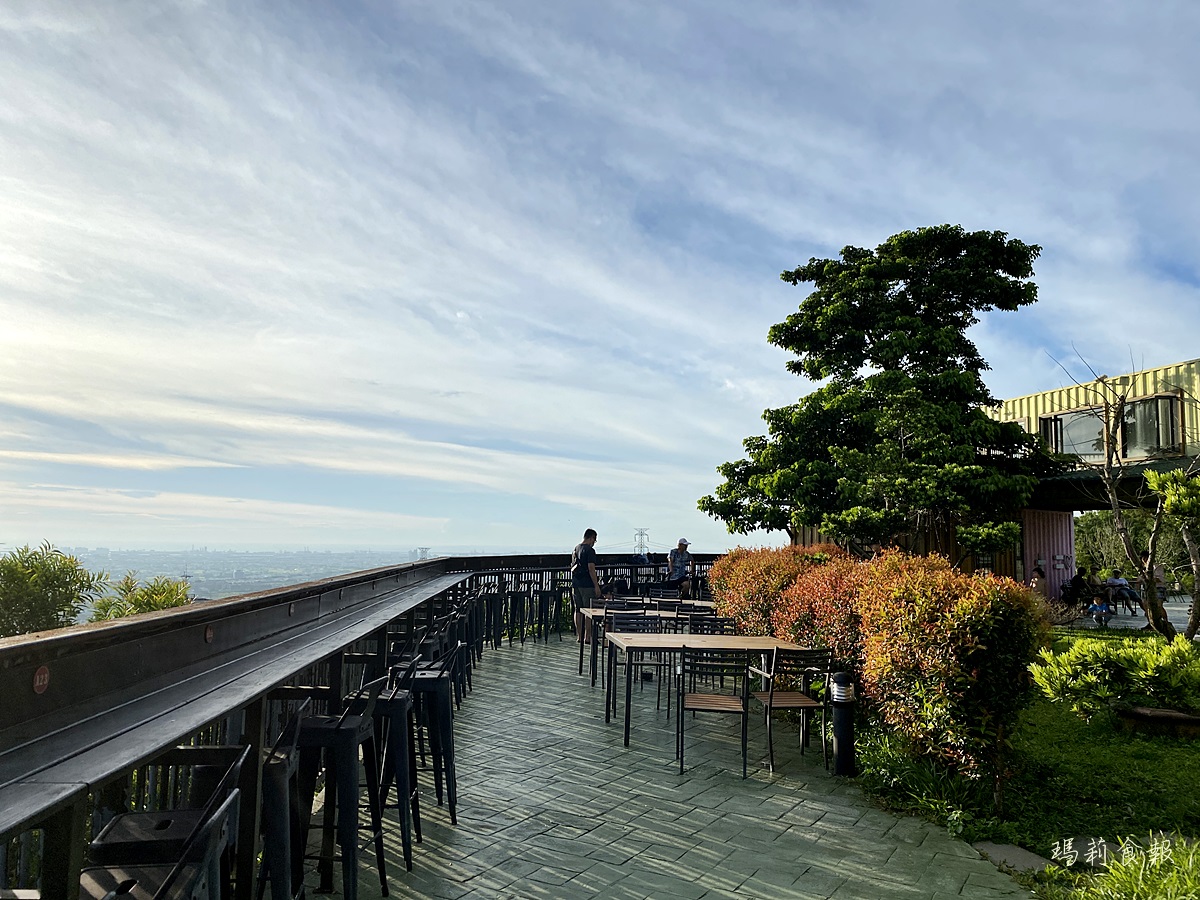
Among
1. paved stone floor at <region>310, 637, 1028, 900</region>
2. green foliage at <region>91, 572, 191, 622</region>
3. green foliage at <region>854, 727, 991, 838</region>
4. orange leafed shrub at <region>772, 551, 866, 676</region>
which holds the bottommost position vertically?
paved stone floor at <region>310, 637, 1028, 900</region>

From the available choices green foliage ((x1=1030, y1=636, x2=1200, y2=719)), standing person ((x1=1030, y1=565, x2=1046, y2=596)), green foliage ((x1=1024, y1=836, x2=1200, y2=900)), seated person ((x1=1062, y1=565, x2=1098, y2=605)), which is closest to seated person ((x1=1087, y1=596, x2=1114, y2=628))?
seated person ((x1=1062, y1=565, x2=1098, y2=605))

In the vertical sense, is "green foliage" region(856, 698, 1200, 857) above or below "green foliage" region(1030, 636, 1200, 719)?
below

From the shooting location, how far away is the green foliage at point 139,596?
43.3ft

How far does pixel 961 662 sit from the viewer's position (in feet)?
16.2

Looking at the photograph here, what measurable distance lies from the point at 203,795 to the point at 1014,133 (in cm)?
1112

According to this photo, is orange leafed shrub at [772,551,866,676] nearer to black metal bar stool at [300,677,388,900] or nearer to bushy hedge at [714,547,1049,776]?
bushy hedge at [714,547,1049,776]

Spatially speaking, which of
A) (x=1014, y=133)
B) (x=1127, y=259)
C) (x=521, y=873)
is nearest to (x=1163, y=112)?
(x=1014, y=133)

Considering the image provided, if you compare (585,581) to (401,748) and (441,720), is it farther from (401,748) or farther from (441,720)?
(401,748)

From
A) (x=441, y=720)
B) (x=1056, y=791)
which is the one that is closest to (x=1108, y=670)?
(x=1056, y=791)

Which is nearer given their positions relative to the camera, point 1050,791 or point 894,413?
point 1050,791

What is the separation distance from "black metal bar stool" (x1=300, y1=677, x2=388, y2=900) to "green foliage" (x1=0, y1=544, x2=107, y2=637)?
15.2m

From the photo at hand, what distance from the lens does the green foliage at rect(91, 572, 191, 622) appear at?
43.3 feet

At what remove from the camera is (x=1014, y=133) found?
10.2 metres

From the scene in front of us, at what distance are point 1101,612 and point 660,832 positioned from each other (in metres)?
14.4
